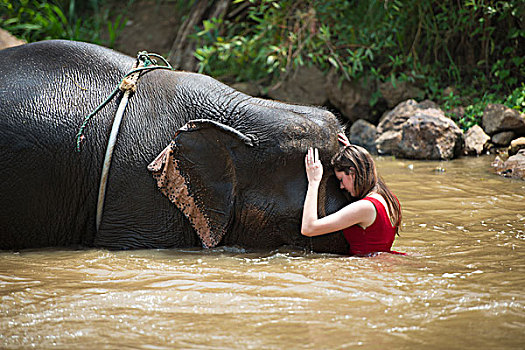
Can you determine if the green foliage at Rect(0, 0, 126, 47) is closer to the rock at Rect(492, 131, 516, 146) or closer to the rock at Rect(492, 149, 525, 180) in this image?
the rock at Rect(492, 131, 516, 146)

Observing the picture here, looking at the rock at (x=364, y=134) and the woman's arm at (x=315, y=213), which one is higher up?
the rock at (x=364, y=134)

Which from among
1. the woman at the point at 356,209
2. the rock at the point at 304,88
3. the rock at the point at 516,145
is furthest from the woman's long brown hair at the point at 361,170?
the rock at the point at 304,88

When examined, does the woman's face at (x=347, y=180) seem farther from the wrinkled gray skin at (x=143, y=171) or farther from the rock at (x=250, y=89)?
the rock at (x=250, y=89)

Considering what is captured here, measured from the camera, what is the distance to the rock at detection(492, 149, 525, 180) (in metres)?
5.39

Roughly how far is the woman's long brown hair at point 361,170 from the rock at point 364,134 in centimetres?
385

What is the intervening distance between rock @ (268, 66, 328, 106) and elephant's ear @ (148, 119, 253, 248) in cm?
477

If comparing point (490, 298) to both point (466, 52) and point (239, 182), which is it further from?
point (466, 52)

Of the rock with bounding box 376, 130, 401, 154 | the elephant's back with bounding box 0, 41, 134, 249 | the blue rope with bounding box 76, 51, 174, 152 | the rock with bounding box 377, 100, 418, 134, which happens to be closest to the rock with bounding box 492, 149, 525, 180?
the rock with bounding box 376, 130, 401, 154

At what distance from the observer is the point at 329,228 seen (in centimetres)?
323

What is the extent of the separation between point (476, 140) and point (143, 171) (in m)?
4.57

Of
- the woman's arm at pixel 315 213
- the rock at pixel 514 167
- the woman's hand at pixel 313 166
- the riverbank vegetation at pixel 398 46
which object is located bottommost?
the woman's arm at pixel 315 213

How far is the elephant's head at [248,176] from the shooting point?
3266 millimetres

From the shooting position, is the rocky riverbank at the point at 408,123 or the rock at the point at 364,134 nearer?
the rocky riverbank at the point at 408,123

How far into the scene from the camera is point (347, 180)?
3.29 m
